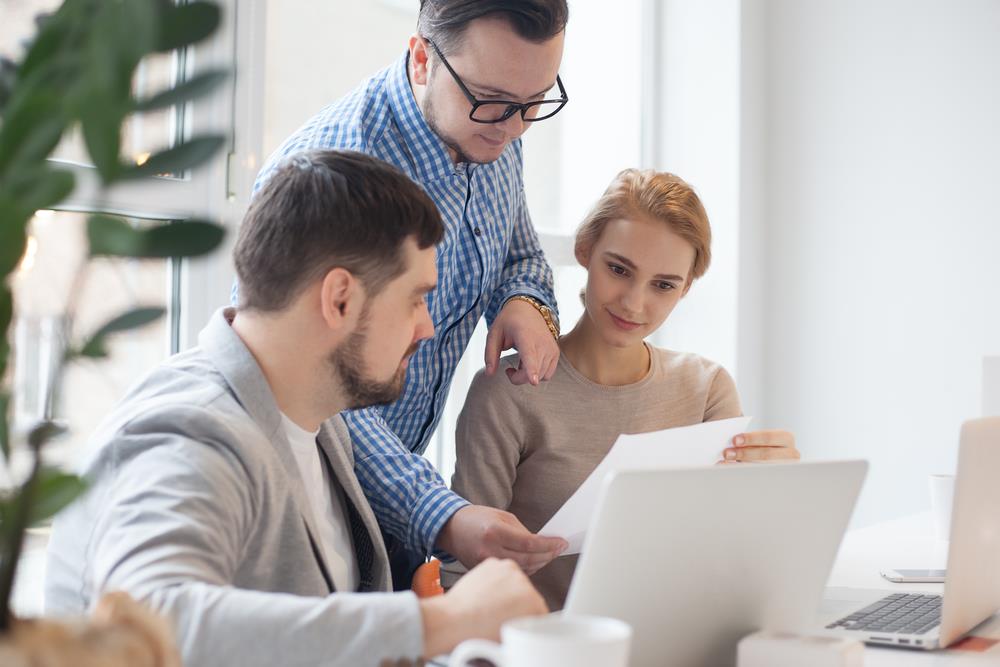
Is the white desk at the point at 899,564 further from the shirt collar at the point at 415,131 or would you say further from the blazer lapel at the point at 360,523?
the shirt collar at the point at 415,131

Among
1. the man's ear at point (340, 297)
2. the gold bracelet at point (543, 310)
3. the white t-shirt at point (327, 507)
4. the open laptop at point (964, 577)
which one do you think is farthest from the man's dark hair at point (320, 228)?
the open laptop at point (964, 577)

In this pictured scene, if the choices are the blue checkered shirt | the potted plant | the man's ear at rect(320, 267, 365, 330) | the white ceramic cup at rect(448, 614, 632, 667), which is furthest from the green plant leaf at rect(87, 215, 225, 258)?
the blue checkered shirt

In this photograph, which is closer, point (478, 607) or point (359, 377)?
point (478, 607)

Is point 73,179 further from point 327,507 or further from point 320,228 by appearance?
point 327,507

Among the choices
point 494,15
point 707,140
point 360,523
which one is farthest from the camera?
point 707,140

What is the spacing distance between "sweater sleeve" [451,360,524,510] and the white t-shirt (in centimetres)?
43

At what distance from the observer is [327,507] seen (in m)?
1.51

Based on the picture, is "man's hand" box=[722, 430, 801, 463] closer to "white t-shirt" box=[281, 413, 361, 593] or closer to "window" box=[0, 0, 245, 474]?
"white t-shirt" box=[281, 413, 361, 593]

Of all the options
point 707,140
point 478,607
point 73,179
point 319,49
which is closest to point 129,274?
point 319,49

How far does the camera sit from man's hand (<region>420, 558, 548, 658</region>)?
37.5 inches

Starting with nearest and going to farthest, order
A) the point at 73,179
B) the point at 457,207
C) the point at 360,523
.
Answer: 1. the point at 73,179
2. the point at 360,523
3. the point at 457,207

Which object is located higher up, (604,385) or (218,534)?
(604,385)

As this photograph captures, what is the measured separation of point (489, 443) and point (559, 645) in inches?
46.6

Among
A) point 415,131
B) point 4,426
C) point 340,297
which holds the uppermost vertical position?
point 415,131
